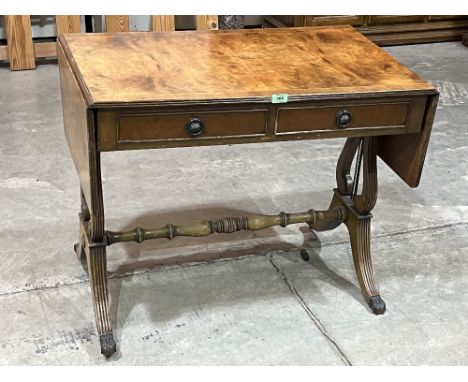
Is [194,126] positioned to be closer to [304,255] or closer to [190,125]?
[190,125]

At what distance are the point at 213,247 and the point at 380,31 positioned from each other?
139 inches

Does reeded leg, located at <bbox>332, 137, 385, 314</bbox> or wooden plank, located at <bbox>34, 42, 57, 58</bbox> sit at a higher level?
reeded leg, located at <bbox>332, 137, 385, 314</bbox>

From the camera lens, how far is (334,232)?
3.43 m

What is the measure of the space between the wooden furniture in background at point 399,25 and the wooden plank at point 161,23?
1.07 meters

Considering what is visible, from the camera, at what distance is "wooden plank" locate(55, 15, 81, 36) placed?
5211 mm

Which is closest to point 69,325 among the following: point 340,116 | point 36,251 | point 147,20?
point 36,251

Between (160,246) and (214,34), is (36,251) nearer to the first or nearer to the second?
(160,246)

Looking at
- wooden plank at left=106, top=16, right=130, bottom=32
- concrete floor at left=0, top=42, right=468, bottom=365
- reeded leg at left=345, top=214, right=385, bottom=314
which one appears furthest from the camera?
wooden plank at left=106, top=16, right=130, bottom=32

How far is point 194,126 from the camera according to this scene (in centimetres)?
225

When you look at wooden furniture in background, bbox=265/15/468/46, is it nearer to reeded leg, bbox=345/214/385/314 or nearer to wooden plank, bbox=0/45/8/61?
wooden plank, bbox=0/45/8/61

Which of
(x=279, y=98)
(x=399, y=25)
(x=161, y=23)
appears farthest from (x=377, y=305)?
(x=399, y=25)

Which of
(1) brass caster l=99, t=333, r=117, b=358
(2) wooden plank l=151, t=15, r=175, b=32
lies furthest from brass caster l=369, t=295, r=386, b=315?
(2) wooden plank l=151, t=15, r=175, b=32

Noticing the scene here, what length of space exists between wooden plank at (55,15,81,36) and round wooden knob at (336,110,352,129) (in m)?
3.36

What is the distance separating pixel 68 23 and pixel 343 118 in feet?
11.1
